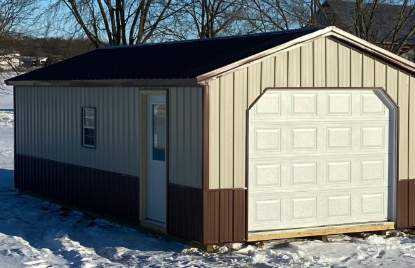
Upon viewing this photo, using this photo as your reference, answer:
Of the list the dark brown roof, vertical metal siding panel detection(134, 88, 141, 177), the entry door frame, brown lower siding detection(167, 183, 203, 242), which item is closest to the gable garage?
brown lower siding detection(167, 183, 203, 242)

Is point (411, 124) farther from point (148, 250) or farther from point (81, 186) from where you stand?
point (81, 186)

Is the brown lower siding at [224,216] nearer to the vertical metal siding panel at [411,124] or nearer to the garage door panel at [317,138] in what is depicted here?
the garage door panel at [317,138]

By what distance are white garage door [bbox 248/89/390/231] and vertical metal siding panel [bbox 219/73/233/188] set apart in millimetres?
376

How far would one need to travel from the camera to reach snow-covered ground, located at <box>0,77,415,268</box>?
32.5ft

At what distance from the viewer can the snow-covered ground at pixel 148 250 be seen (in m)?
9.91

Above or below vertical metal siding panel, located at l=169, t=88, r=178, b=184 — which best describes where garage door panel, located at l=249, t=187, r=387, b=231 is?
below

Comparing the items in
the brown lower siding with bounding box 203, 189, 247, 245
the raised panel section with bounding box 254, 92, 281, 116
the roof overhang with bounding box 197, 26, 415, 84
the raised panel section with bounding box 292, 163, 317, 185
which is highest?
the roof overhang with bounding box 197, 26, 415, 84

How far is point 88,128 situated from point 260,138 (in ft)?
12.9

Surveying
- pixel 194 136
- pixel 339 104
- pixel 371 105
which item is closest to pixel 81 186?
pixel 194 136

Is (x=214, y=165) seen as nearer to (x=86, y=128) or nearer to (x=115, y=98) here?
(x=115, y=98)

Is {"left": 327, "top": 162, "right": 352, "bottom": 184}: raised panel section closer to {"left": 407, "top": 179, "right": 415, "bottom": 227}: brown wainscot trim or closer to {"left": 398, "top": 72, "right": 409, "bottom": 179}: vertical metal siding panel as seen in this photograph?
{"left": 398, "top": 72, "right": 409, "bottom": 179}: vertical metal siding panel

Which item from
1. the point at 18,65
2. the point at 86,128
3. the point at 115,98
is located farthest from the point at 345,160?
the point at 18,65

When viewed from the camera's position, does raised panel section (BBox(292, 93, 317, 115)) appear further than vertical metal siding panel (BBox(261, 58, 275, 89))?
Yes

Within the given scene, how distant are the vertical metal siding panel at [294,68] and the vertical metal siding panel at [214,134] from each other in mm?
1229
